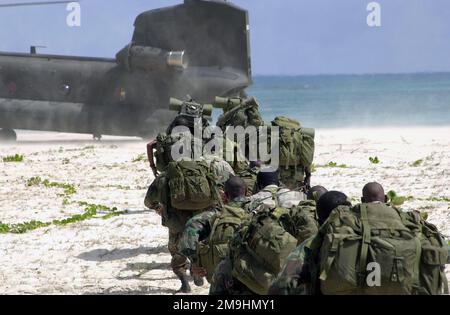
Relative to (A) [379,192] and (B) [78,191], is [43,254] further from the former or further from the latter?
(A) [379,192]

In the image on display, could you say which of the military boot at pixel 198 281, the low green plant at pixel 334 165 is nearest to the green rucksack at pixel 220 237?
the military boot at pixel 198 281

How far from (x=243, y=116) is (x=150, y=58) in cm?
1258

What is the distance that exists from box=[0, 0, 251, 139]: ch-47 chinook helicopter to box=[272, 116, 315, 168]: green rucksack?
13346mm

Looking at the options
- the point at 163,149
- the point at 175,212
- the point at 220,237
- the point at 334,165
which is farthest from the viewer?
the point at 334,165

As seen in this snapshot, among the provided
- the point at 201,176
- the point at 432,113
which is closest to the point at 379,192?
the point at 201,176

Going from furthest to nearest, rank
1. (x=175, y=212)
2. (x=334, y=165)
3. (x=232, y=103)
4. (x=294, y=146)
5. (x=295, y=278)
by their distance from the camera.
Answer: (x=334, y=165) → (x=232, y=103) → (x=294, y=146) → (x=175, y=212) → (x=295, y=278)

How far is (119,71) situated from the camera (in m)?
26.1

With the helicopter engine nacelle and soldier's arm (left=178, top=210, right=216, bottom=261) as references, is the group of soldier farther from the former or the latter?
the helicopter engine nacelle

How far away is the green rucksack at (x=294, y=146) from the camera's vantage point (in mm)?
11141

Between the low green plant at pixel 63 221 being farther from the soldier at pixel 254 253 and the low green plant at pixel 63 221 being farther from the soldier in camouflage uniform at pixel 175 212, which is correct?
the soldier at pixel 254 253

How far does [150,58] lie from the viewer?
2511cm

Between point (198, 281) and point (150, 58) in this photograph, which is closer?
point (198, 281)

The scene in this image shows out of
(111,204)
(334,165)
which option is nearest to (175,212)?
(111,204)

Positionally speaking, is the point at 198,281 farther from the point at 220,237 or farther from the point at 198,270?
the point at 220,237
